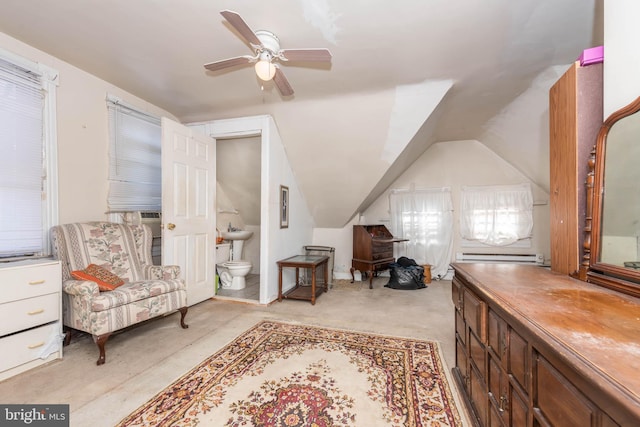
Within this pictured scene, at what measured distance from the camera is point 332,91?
2891mm

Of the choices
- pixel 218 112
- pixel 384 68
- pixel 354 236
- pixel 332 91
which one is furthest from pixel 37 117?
pixel 354 236

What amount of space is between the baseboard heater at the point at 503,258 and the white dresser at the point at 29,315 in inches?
198

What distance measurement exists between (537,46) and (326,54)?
5.47 feet

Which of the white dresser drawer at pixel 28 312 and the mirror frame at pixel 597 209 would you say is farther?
the white dresser drawer at pixel 28 312

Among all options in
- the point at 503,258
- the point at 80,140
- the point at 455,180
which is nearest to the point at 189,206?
the point at 80,140

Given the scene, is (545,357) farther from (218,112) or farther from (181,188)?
(218,112)

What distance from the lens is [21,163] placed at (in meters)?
2.21

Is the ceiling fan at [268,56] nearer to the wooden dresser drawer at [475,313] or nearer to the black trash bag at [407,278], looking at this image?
the wooden dresser drawer at [475,313]

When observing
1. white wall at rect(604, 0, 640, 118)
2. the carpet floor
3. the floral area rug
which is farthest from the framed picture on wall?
white wall at rect(604, 0, 640, 118)

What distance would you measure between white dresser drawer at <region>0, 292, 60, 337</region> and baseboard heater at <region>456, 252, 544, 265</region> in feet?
16.5

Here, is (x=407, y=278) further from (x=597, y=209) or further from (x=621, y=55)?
(x=621, y=55)

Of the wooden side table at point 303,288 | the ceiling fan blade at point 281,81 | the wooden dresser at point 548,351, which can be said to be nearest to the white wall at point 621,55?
the wooden dresser at point 548,351

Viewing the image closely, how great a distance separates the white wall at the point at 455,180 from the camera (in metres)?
4.41

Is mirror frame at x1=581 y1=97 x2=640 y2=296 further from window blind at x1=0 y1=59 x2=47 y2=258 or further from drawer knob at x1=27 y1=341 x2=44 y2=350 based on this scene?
window blind at x1=0 y1=59 x2=47 y2=258
